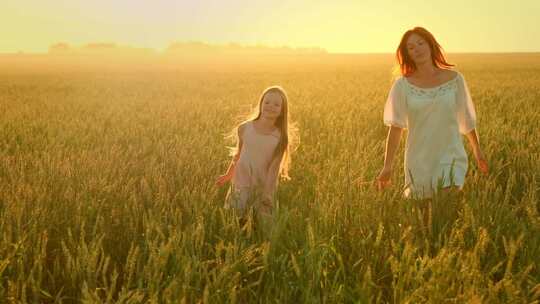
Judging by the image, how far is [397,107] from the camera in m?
3.59

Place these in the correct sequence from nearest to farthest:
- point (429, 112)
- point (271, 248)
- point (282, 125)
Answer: point (271, 248), point (282, 125), point (429, 112)

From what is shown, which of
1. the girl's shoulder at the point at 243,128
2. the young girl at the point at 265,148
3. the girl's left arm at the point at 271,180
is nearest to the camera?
the girl's left arm at the point at 271,180

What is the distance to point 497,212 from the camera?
9.18ft

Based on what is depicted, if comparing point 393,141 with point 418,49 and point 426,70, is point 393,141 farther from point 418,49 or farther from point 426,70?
point 418,49

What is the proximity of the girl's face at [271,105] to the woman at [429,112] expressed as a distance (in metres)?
0.85

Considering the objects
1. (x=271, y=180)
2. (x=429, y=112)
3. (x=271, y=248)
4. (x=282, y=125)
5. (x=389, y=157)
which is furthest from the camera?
(x=389, y=157)

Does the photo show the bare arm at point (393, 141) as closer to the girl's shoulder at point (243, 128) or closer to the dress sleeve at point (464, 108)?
the dress sleeve at point (464, 108)

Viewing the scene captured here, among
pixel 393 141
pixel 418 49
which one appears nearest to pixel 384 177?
pixel 393 141

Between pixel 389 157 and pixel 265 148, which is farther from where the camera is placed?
pixel 389 157

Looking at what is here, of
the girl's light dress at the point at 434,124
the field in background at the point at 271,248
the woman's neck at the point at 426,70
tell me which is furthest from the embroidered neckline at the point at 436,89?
the field in background at the point at 271,248

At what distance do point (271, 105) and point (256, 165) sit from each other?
Result: 0.39 meters

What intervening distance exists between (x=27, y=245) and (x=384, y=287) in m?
1.63

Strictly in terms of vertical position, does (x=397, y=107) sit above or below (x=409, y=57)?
below

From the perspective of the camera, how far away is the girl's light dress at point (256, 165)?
3.22 meters
